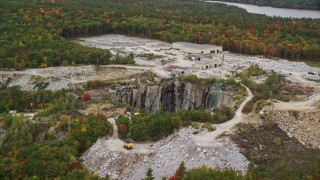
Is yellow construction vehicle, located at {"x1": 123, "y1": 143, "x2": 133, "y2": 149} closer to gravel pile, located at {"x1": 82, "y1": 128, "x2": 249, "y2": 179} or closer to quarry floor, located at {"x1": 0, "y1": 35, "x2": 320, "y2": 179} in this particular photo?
quarry floor, located at {"x1": 0, "y1": 35, "x2": 320, "y2": 179}

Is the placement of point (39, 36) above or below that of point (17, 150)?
above

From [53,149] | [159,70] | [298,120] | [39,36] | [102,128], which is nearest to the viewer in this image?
[53,149]

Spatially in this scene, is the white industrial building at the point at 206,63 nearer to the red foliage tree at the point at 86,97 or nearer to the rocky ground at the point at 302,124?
the red foliage tree at the point at 86,97

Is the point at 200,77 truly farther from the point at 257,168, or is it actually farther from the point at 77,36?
the point at 77,36

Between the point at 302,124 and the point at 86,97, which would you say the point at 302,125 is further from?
the point at 86,97

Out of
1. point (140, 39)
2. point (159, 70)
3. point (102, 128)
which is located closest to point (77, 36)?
point (140, 39)

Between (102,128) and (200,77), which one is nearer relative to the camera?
(102,128)

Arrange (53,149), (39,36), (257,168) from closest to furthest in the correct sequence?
(257,168) < (53,149) < (39,36)
